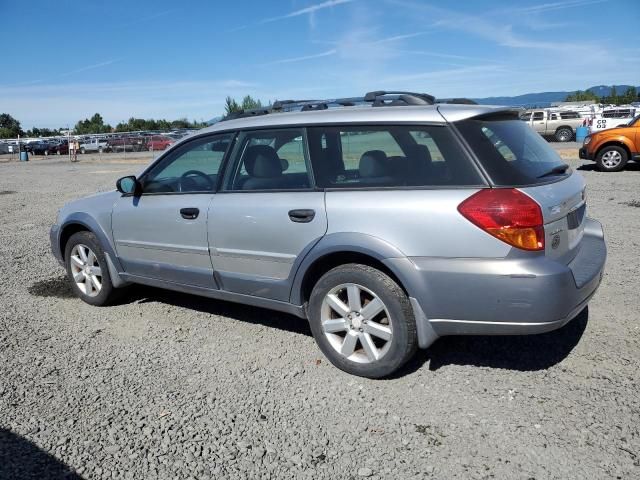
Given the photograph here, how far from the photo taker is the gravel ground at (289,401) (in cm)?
276

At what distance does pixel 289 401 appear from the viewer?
337 cm

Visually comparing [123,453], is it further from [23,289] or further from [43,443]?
[23,289]

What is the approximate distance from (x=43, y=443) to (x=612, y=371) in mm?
3402

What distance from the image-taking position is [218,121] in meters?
4.64

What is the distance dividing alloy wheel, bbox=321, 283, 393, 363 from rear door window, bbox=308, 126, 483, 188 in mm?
708

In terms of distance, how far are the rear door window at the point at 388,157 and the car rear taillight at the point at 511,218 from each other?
0.55 ft

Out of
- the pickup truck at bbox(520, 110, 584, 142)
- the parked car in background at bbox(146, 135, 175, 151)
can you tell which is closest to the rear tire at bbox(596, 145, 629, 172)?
the pickup truck at bbox(520, 110, 584, 142)

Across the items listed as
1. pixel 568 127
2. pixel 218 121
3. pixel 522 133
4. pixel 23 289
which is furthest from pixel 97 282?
pixel 568 127

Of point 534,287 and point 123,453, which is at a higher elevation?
point 534,287

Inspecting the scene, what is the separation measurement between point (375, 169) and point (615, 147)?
1371cm

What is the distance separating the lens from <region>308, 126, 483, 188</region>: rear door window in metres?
3.28

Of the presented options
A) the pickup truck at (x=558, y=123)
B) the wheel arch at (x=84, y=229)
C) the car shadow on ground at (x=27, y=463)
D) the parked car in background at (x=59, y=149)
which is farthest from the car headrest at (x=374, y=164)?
the parked car in background at (x=59, y=149)

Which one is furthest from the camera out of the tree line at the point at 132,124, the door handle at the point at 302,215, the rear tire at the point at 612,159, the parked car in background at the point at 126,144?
the tree line at the point at 132,124

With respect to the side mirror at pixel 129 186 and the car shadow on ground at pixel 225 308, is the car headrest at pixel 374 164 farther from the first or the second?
the side mirror at pixel 129 186
